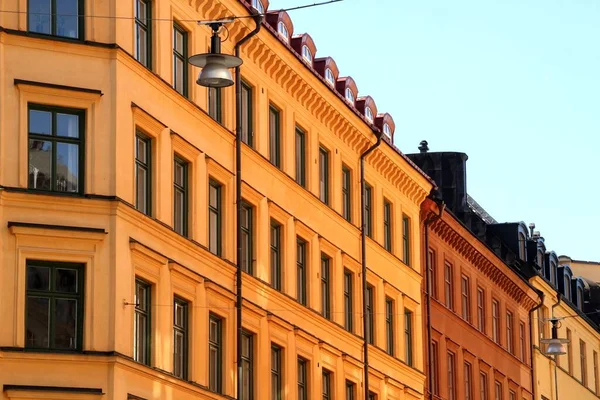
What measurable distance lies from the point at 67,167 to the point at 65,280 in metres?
2.40

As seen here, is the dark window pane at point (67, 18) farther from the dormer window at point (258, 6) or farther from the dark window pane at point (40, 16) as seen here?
the dormer window at point (258, 6)

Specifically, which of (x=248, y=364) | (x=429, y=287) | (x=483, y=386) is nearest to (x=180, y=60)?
(x=248, y=364)

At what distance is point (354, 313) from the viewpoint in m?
55.2

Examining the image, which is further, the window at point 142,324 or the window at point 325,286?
the window at point 325,286

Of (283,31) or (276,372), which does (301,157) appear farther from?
(276,372)

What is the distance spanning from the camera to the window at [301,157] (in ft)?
169

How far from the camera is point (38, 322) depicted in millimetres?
38344

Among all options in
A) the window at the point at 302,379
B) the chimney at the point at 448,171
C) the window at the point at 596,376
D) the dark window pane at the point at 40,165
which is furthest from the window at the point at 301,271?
the window at the point at 596,376

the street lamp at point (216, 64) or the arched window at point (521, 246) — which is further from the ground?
the arched window at point (521, 246)

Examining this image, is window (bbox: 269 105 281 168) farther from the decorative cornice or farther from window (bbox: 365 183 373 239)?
the decorative cornice

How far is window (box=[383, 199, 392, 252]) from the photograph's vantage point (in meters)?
59.3

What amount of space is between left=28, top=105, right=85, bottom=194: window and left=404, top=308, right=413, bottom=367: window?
75.2 ft

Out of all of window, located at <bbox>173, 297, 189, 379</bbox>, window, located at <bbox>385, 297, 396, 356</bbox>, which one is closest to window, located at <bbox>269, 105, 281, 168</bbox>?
window, located at <bbox>173, 297, 189, 379</bbox>

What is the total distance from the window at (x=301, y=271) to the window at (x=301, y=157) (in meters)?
1.67
